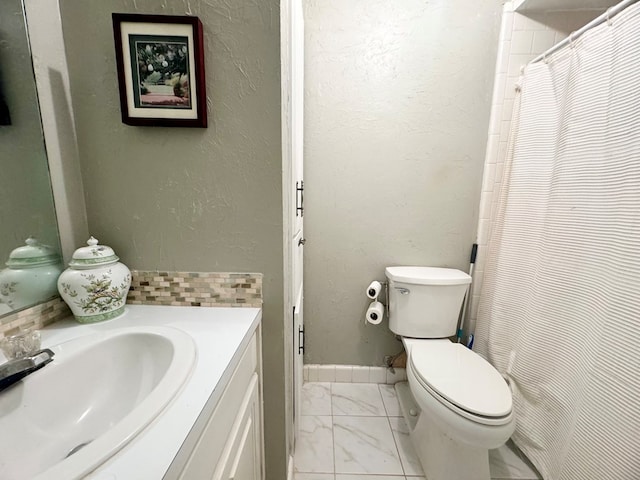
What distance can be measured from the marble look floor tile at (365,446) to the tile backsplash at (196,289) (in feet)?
2.96

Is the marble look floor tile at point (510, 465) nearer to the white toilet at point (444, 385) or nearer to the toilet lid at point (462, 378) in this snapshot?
the white toilet at point (444, 385)

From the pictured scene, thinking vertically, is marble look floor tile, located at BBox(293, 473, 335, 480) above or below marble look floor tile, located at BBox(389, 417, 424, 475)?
below

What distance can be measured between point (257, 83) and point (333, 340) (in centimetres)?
135

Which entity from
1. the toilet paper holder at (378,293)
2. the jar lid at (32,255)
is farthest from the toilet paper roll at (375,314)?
the jar lid at (32,255)

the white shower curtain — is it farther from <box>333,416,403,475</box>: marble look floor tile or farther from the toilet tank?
<box>333,416,403,475</box>: marble look floor tile

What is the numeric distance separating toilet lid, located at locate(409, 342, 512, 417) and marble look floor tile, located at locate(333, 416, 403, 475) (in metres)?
0.43

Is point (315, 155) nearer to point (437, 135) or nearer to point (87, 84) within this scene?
point (437, 135)

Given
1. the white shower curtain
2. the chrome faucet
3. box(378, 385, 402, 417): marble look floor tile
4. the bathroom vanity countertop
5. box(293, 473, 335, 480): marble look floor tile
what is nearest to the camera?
the bathroom vanity countertop

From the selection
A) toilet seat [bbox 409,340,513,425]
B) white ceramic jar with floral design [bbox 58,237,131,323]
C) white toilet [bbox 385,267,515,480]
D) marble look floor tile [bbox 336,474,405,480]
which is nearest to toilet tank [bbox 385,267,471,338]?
white toilet [bbox 385,267,515,480]

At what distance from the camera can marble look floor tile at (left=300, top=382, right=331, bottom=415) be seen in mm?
1410

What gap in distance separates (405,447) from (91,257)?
1440 millimetres

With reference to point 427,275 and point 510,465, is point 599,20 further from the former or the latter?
point 510,465

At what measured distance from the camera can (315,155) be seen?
140 cm

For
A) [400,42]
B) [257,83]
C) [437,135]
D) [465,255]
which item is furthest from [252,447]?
[400,42]
